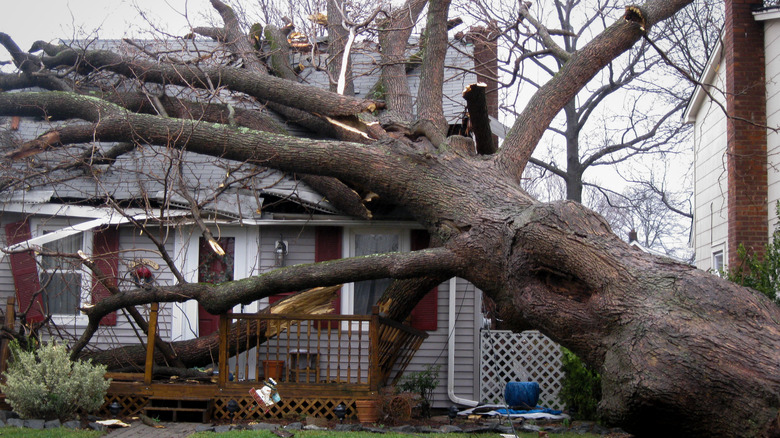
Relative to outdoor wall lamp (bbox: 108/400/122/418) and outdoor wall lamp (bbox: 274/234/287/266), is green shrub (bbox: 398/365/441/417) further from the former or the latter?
outdoor wall lamp (bbox: 108/400/122/418)

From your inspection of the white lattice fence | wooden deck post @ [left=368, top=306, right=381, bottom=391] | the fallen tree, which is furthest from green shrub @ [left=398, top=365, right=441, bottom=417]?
wooden deck post @ [left=368, top=306, right=381, bottom=391]

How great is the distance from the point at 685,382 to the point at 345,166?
438 cm

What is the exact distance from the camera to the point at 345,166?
7934 millimetres

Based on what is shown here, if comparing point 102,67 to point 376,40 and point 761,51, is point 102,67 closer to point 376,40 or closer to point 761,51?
point 376,40

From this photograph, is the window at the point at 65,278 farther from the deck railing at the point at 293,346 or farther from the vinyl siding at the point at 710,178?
the vinyl siding at the point at 710,178

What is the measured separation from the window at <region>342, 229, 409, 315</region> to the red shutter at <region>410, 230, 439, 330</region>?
29cm

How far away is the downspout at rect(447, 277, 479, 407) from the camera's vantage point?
10469 mm

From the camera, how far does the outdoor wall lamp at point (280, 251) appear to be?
1035cm

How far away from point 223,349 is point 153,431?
46.9 inches

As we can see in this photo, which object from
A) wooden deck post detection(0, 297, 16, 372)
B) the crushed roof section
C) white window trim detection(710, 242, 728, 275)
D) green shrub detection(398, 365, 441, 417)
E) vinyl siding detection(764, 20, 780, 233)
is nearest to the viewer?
wooden deck post detection(0, 297, 16, 372)

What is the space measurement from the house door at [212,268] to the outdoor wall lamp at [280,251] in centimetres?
64

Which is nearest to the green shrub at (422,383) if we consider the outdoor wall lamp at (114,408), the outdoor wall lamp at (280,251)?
the outdoor wall lamp at (280,251)

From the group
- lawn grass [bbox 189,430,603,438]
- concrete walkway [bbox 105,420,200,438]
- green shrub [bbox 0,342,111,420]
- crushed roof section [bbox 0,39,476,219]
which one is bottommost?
concrete walkway [bbox 105,420,200,438]

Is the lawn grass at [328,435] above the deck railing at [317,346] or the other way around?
the other way around
